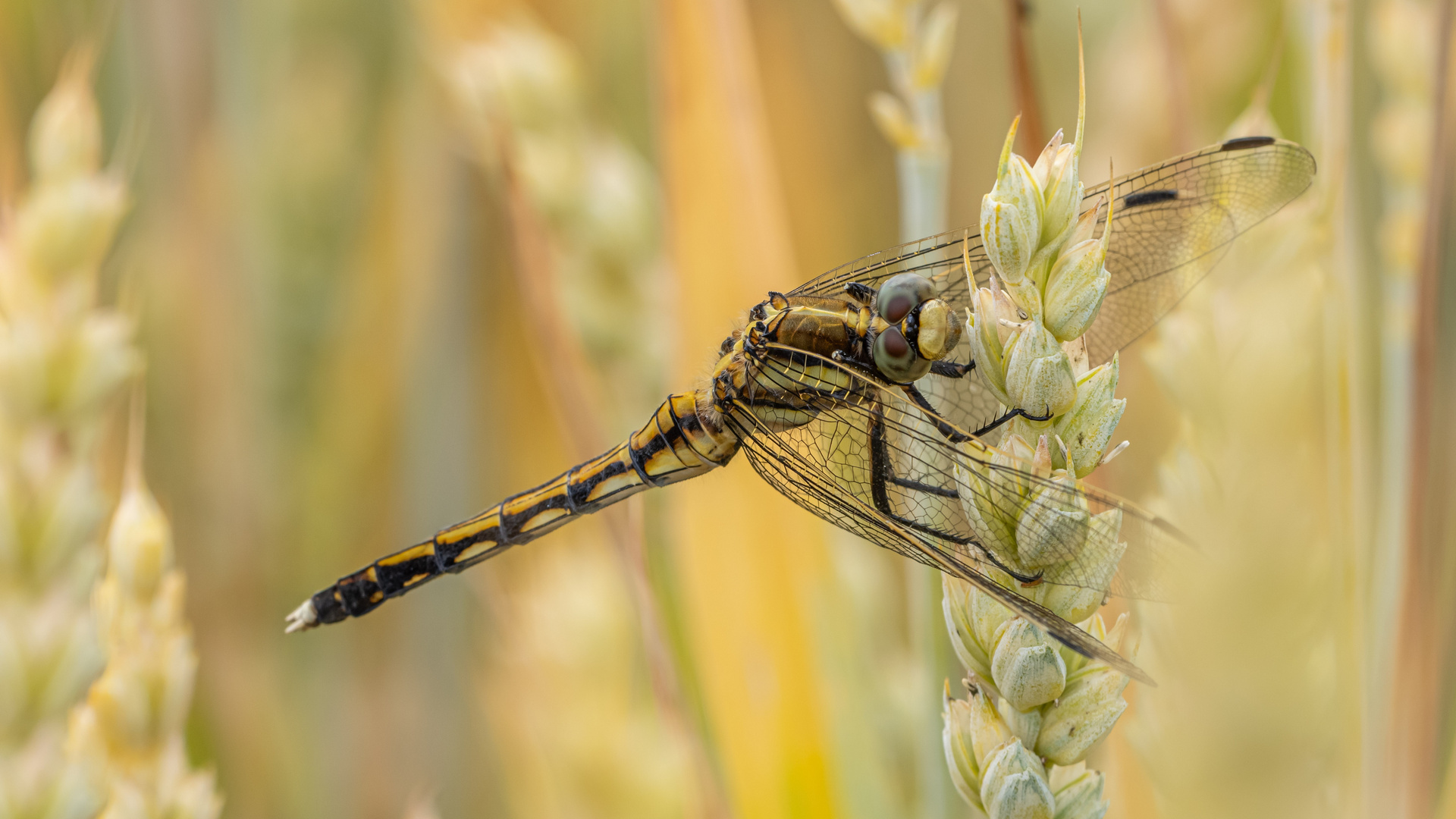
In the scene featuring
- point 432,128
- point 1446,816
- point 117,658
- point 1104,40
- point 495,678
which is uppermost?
point 432,128

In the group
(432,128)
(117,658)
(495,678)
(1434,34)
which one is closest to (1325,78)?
(1434,34)

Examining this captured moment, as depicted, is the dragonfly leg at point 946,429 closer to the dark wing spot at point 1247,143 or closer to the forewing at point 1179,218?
the forewing at point 1179,218

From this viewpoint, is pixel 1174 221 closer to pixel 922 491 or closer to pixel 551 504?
pixel 922 491

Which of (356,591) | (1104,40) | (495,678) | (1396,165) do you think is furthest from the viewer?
(1104,40)

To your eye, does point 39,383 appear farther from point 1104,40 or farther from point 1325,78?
point 1104,40

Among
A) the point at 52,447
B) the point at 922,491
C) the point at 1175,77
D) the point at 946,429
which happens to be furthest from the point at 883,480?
the point at 52,447

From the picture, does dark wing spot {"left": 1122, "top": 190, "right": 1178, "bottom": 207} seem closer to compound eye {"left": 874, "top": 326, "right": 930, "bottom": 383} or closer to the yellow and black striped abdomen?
compound eye {"left": 874, "top": 326, "right": 930, "bottom": 383}

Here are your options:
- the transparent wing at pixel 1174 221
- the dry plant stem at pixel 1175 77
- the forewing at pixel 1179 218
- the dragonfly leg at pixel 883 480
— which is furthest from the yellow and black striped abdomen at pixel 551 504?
the dry plant stem at pixel 1175 77
